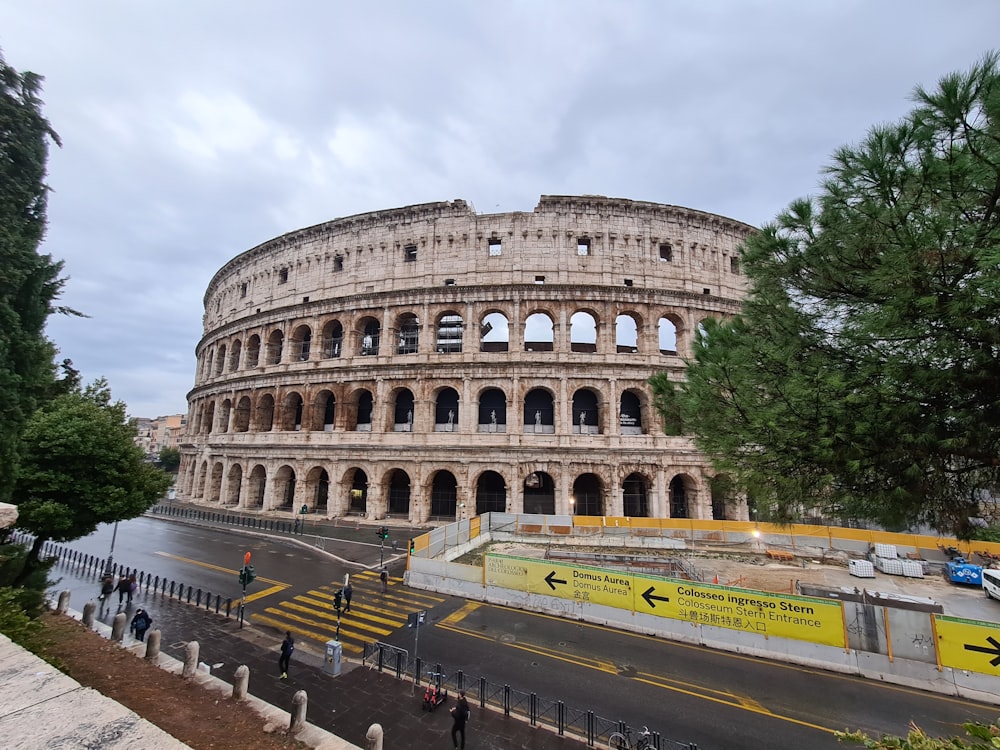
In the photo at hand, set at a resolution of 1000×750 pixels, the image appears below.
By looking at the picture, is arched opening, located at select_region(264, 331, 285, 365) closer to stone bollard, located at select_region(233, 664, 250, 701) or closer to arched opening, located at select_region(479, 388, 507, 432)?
arched opening, located at select_region(479, 388, 507, 432)

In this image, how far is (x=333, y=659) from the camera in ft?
35.9

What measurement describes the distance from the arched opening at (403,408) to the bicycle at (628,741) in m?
25.0

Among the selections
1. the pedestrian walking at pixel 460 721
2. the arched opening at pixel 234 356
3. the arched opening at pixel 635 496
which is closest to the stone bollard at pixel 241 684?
the pedestrian walking at pixel 460 721

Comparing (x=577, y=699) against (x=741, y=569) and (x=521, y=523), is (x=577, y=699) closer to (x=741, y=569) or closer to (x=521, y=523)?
(x=741, y=569)

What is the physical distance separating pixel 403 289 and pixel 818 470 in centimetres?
2824

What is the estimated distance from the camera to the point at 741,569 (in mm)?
19969

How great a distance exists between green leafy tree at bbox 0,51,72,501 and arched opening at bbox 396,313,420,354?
911 inches

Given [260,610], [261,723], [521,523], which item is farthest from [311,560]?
[261,723]

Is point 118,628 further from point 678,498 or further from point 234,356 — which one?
point 234,356

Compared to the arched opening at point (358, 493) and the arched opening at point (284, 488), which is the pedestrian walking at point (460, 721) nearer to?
the arched opening at point (358, 493)

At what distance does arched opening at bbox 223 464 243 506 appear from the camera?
115 ft

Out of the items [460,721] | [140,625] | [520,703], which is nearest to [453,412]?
[140,625]

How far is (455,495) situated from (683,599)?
19.9m

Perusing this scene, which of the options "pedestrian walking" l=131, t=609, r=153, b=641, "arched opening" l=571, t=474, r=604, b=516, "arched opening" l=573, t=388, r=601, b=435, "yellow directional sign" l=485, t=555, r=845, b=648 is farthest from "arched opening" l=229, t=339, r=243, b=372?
"yellow directional sign" l=485, t=555, r=845, b=648
